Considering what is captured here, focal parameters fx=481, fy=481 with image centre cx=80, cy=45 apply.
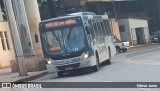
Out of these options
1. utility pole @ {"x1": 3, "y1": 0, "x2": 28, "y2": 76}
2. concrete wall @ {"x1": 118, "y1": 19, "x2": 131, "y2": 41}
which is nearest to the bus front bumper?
utility pole @ {"x1": 3, "y1": 0, "x2": 28, "y2": 76}

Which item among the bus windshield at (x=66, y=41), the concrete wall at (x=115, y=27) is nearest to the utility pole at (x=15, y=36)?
the bus windshield at (x=66, y=41)

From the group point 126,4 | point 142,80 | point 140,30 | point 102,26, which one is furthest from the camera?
point 126,4

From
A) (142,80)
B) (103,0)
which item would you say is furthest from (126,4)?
(142,80)

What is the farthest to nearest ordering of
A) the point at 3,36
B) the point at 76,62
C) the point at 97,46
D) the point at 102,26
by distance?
the point at 3,36 < the point at 102,26 < the point at 97,46 < the point at 76,62

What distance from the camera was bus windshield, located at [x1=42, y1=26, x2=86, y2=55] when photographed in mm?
23375

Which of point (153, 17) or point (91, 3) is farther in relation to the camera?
point (153, 17)

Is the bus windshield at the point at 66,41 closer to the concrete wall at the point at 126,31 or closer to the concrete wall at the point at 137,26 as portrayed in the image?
the concrete wall at the point at 126,31

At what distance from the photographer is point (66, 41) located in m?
23.4

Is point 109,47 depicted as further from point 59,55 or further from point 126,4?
point 126,4

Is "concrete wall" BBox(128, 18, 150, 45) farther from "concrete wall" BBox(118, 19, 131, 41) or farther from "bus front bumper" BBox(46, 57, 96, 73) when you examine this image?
"bus front bumper" BBox(46, 57, 96, 73)

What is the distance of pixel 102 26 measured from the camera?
2909cm

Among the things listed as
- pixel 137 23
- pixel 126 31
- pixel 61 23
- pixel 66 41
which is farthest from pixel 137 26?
pixel 66 41

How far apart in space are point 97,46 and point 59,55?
9.51 ft

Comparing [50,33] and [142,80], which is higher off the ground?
[50,33]
